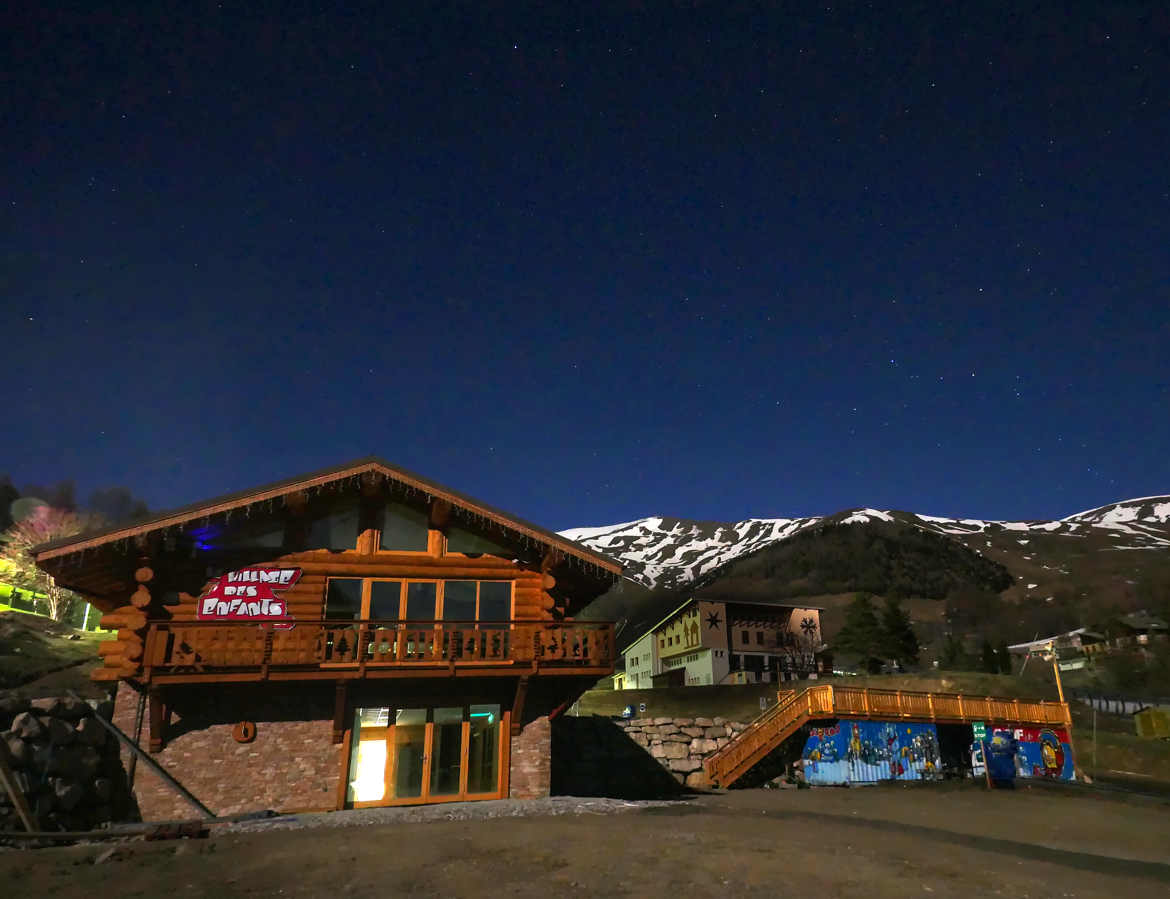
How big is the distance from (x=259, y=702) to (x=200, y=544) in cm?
404

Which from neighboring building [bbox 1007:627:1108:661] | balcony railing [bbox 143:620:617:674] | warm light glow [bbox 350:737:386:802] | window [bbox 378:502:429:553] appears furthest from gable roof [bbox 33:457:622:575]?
neighboring building [bbox 1007:627:1108:661]

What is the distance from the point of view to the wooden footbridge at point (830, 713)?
76.1 feet

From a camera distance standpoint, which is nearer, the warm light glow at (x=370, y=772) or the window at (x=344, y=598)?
the warm light glow at (x=370, y=772)

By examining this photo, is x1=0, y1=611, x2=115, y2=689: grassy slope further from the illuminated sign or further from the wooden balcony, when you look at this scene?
the wooden balcony

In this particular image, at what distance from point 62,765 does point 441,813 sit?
300 inches

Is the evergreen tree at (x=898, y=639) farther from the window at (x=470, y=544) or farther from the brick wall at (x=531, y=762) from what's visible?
the window at (x=470, y=544)

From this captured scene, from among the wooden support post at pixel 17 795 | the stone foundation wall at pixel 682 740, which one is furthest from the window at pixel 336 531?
the stone foundation wall at pixel 682 740

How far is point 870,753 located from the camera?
24.3 meters

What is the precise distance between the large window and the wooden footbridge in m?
10.4

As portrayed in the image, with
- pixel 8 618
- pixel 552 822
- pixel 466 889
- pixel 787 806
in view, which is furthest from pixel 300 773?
pixel 8 618

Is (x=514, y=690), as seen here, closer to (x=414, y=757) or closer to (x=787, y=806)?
(x=414, y=757)

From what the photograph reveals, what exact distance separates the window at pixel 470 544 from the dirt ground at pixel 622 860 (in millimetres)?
6598

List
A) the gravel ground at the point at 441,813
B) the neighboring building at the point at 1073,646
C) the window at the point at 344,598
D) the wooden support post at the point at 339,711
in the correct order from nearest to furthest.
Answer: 1. the gravel ground at the point at 441,813
2. the wooden support post at the point at 339,711
3. the window at the point at 344,598
4. the neighboring building at the point at 1073,646

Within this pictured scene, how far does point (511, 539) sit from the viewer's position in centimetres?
1864
